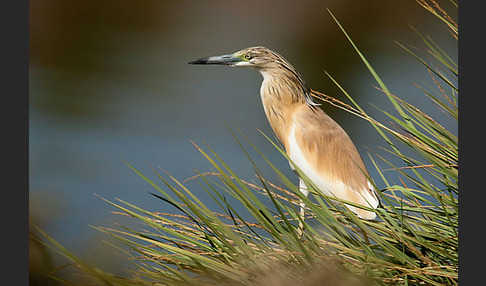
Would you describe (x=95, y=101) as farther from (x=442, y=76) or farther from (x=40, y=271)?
(x=442, y=76)

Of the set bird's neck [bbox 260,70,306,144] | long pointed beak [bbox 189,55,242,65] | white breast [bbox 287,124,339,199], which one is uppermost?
long pointed beak [bbox 189,55,242,65]

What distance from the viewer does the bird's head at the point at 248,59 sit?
1553 millimetres

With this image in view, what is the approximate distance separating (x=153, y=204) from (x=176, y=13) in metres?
0.89

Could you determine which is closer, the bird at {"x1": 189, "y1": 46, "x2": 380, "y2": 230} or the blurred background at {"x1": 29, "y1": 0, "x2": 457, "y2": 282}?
the bird at {"x1": 189, "y1": 46, "x2": 380, "y2": 230}

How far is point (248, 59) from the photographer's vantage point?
1.59 metres

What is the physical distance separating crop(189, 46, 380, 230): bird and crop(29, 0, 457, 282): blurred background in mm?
87

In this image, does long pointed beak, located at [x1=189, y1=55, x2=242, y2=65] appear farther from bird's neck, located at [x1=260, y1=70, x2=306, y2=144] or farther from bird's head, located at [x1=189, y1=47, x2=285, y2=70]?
bird's neck, located at [x1=260, y1=70, x2=306, y2=144]

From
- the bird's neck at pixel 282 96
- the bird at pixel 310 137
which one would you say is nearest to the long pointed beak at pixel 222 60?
the bird at pixel 310 137

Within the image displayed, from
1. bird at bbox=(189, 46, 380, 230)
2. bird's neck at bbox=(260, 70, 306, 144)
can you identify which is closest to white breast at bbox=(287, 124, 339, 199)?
bird at bbox=(189, 46, 380, 230)

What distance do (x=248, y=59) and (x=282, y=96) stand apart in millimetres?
217

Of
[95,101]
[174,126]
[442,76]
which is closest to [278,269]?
[442,76]

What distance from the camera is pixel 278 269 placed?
922 millimetres

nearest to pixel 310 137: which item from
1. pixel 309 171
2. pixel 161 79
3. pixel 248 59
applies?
pixel 309 171

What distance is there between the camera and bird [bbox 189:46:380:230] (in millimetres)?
1578
